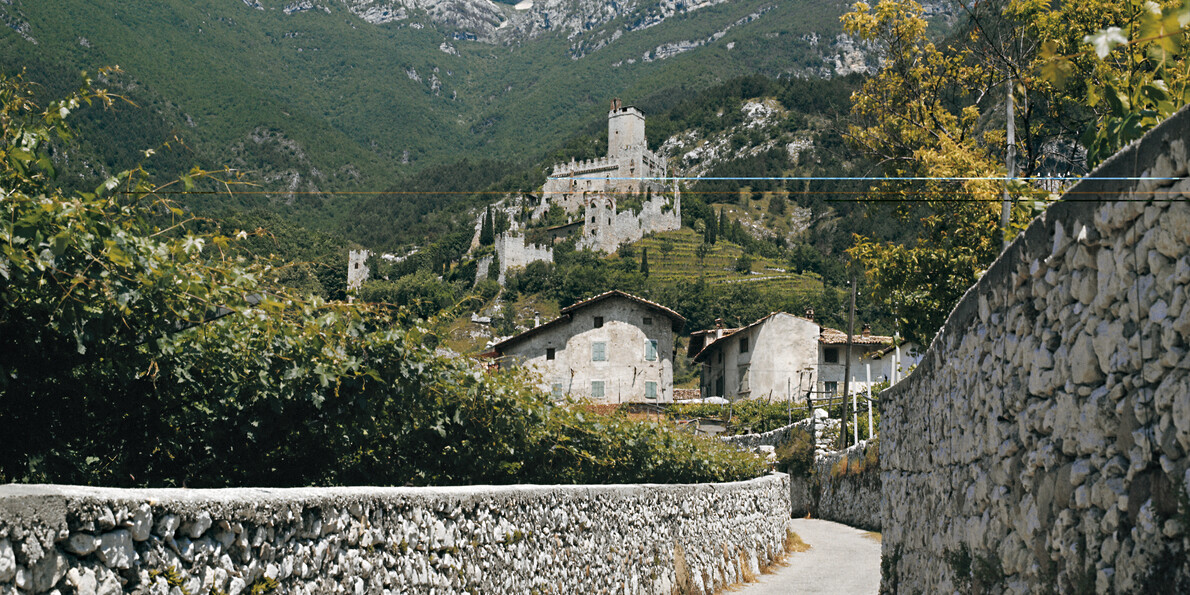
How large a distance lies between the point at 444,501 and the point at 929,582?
14.9 feet

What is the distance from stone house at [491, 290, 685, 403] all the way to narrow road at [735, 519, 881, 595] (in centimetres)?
2563

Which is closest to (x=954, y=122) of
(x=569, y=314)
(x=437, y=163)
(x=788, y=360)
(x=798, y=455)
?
(x=798, y=455)

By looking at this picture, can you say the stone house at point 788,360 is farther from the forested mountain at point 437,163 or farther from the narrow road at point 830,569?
the forested mountain at point 437,163

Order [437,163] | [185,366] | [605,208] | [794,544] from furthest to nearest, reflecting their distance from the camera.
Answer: [437,163], [605,208], [794,544], [185,366]

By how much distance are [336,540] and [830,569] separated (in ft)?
41.9

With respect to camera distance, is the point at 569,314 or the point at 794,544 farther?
the point at 569,314

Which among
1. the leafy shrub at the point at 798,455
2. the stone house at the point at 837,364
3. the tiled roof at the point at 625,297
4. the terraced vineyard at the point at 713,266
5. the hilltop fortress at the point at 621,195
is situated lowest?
the leafy shrub at the point at 798,455

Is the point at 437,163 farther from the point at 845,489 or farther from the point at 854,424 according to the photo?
the point at 845,489

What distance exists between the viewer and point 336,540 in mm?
5184

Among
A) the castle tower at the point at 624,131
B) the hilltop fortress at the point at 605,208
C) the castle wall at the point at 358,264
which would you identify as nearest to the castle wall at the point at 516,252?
the hilltop fortress at the point at 605,208

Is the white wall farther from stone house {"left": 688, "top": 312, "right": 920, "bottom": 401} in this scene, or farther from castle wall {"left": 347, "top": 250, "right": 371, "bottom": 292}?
castle wall {"left": 347, "top": 250, "right": 371, "bottom": 292}

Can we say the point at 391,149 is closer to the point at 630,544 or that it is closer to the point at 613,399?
the point at 613,399

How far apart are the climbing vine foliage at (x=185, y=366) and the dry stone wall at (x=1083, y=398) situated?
13.4 feet

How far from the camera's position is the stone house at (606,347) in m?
49.3
